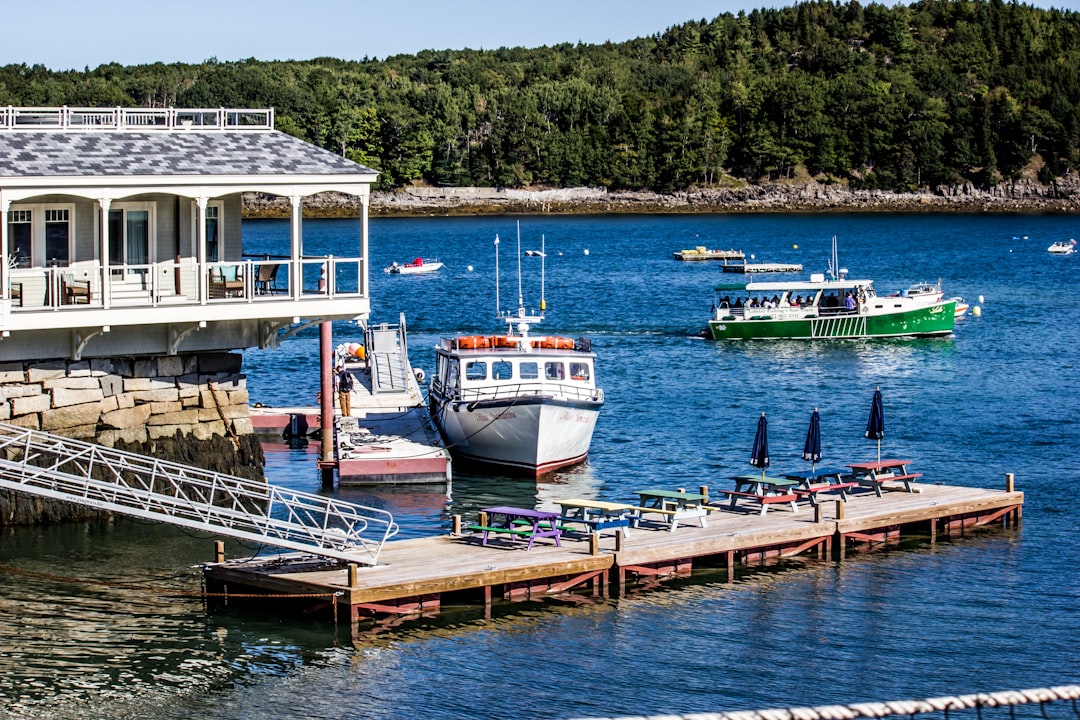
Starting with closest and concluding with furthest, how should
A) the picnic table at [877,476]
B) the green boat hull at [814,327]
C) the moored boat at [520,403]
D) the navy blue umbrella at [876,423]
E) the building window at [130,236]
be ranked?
the building window at [130,236] < the picnic table at [877,476] < the navy blue umbrella at [876,423] < the moored boat at [520,403] < the green boat hull at [814,327]

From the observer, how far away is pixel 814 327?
79.2m

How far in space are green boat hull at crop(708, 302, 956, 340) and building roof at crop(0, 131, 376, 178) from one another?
139 feet

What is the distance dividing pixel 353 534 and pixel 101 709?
649 centimetres

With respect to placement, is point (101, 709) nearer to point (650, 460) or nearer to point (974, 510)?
point (974, 510)

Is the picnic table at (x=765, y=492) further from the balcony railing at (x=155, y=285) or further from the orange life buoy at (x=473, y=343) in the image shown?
the orange life buoy at (x=473, y=343)

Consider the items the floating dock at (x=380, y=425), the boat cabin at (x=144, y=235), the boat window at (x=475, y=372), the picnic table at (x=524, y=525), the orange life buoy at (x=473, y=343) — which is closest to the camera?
the picnic table at (x=524, y=525)

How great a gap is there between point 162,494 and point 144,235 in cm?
635

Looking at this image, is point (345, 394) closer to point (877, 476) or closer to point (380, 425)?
point (380, 425)

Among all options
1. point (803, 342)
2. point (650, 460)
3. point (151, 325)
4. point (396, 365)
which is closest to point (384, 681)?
point (151, 325)

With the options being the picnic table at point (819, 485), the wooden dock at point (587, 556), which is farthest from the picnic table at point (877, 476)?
the wooden dock at point (587, 556)

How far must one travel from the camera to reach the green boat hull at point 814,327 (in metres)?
79.0

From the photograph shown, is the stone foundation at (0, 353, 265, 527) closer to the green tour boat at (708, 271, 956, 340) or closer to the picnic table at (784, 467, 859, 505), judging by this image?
the picnic table at (784, 467, 859, 505)

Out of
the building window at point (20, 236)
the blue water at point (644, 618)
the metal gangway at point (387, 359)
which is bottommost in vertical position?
the blue water at point (644, 618)

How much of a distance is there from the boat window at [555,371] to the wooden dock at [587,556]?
9.21 metres
